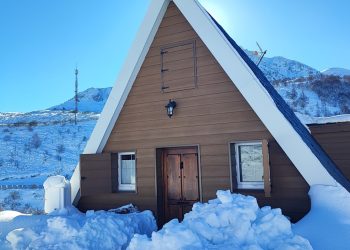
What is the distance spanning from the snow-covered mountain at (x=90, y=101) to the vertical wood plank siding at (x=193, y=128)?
153ft

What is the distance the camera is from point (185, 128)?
6.88 m

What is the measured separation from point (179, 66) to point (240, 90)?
1.62 metres

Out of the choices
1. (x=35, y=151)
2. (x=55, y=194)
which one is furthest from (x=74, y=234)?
(x=35, y=151)

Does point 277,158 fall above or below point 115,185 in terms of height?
above

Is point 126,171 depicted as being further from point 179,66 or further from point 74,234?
point 74,234

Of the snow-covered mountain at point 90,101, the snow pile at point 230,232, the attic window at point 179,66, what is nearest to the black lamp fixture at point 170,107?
the attic window at point 179,66

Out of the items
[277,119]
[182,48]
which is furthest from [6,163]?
[277,119]

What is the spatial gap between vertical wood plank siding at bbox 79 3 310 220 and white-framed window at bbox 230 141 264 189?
17 cm

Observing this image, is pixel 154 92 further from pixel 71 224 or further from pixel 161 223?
pixel 71 224

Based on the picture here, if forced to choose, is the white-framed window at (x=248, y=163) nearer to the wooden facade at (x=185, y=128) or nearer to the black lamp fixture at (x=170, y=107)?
the wooden facade at (x=185, y=128)

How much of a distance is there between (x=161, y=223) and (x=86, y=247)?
255 centimetres

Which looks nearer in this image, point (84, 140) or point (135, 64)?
point (135, 64)

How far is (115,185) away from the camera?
7773mm

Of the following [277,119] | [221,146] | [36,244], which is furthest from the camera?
[221,146]
